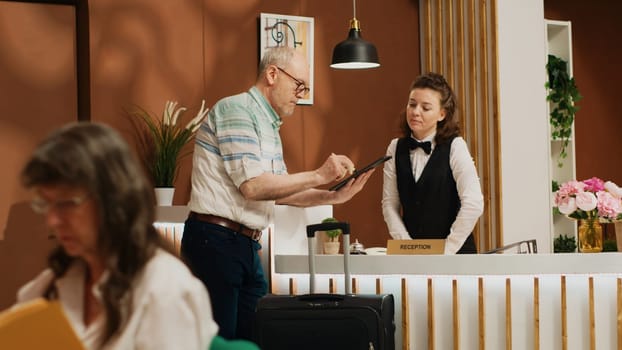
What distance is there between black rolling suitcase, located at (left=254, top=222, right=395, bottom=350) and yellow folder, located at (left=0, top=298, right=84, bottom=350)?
1997 millimetres

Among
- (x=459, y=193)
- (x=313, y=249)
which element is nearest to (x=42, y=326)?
(x=313, y=249)

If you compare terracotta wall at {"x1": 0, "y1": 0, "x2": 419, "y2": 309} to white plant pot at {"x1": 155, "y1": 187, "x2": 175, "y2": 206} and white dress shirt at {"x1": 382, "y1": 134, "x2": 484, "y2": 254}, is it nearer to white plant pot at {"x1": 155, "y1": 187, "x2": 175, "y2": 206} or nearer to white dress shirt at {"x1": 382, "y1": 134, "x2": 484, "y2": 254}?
white plant pot at {"x1": 155, "y1": 187, "x2": 175, "y2": 206}

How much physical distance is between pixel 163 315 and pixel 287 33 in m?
5.22

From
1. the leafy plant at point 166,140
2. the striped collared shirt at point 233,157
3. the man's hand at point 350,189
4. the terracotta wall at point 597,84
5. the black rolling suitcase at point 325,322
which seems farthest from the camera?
the terracotta wall at point 597,84

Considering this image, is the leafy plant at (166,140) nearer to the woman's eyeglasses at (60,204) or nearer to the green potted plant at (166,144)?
the green potted plant at (166,144)

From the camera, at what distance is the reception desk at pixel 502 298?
3660mm

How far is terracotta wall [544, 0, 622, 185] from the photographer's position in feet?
26.0

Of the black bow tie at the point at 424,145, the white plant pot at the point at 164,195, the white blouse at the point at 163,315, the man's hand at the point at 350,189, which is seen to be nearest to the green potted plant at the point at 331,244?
the man's hand at the point at 350,189

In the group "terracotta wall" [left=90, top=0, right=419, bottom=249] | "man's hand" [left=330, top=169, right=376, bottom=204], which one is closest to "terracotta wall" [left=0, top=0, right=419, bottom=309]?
"terracotta wall" [left=90, top=0, right=419, bottom=249]

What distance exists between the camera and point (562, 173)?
6.75 meters

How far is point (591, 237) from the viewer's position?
3887 mm

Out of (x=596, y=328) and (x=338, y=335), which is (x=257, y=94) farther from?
(x=596, y=328)

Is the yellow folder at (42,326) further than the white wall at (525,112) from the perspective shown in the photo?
No

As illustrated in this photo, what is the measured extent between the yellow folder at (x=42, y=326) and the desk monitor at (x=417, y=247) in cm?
241
